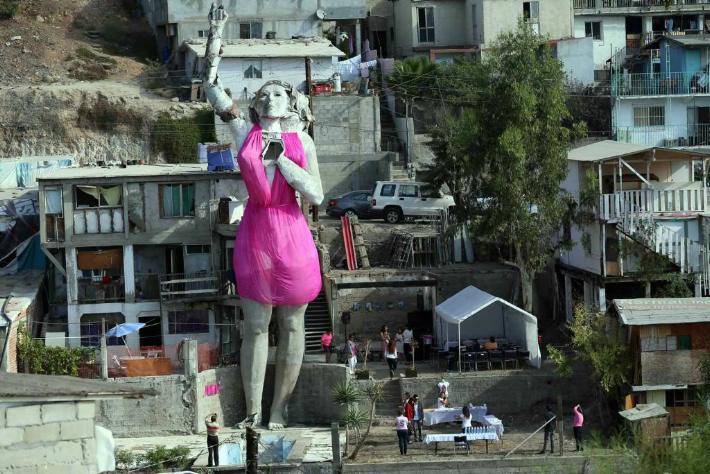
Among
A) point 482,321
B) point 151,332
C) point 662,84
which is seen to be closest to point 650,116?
point 662,84

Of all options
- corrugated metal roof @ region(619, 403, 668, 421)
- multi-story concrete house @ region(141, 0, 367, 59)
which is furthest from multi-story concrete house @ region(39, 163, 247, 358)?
multi-story concrete house @ region(141, 0, 367, 59)

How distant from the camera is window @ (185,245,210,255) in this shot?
49.7 metres

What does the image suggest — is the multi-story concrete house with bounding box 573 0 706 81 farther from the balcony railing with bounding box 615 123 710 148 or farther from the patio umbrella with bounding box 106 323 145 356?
the patio umbrella with bounding box 106 323 145 356

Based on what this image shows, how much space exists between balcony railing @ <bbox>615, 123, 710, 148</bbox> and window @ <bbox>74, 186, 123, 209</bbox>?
17.7 metres

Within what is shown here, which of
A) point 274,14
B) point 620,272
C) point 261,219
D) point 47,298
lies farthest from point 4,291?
point 274,14

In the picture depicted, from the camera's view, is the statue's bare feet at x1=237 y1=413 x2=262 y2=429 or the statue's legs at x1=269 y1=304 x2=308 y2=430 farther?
A: the statue's legs at x1=269 y1=304 x2=308 y2=430

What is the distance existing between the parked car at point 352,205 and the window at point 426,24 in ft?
39.4

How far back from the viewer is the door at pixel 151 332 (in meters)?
49.1

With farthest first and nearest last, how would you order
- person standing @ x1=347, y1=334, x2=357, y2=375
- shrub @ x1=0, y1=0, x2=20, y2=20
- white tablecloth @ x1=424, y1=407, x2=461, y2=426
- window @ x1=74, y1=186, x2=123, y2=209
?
1. shrub @ x1=0, y1=0, x2=20, y2=20
2. window @ x1=74, y1=186, x2=123, y2=209
3. person standing @ x1=347, y1=334, x2=357, y2=375
4. white tablecloth @ x1=424, y1=407, x2=461, y2=426

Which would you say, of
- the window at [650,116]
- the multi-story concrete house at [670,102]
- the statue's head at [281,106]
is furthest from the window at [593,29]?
the statue's head at [281,106]

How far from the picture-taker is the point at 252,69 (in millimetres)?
61156

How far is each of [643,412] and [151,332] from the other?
15056 millimetres

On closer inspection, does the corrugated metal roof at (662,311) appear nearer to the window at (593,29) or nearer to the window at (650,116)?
the window at (650,116)

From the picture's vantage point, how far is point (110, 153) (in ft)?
196
